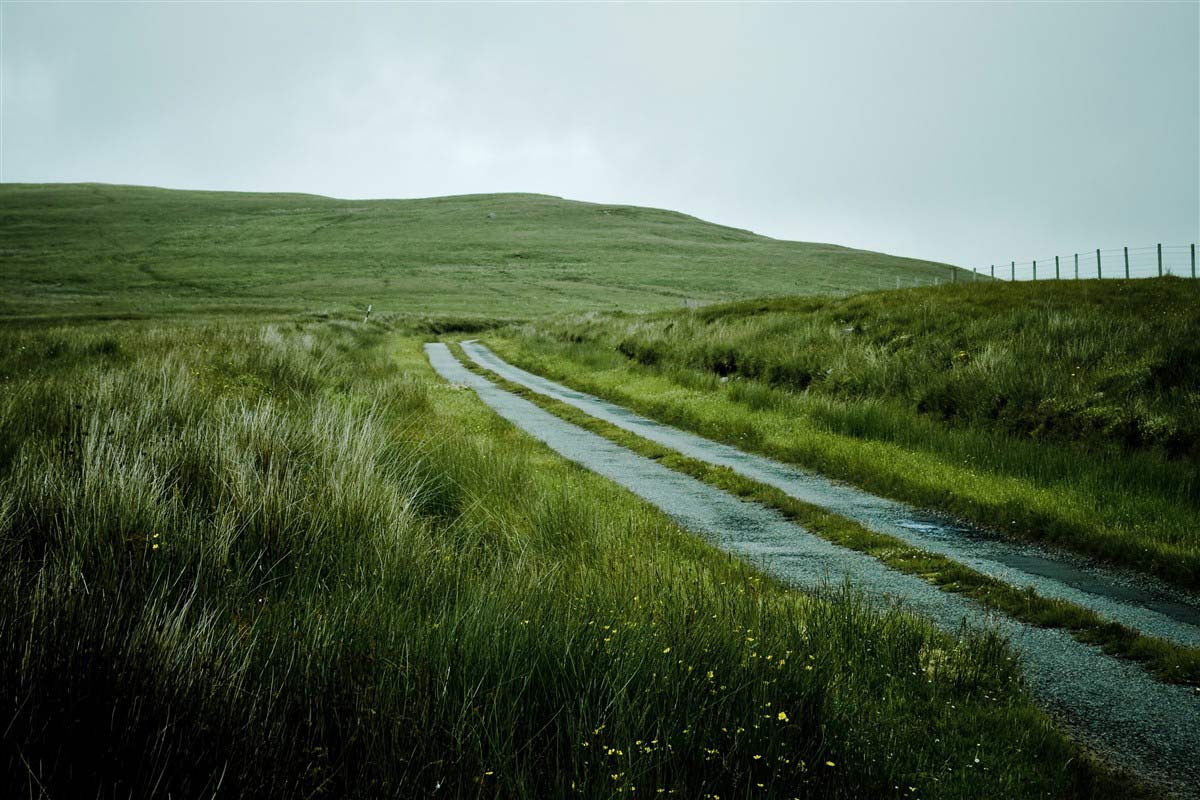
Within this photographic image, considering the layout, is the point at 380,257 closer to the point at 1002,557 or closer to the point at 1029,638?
the point at 1002,557

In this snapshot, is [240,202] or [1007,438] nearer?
[1007,438]

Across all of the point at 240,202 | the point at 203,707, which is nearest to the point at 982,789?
the point at 203,707

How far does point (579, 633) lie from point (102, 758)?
1.89 meters

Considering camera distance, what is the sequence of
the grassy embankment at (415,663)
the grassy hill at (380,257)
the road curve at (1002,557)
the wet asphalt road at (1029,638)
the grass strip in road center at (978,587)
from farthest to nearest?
the grassy hill at (380,257), the road curve at (1002,557), the grass strip in road center at (978,587), the wet asphalt road at (1029,638), the grassy embankment at (415,663)

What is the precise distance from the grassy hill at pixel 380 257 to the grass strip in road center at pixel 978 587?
56.9m

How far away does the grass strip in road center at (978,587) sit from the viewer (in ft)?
16.5

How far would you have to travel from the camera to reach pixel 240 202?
516 feet

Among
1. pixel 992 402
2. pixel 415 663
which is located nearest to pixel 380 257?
pixel 992 402

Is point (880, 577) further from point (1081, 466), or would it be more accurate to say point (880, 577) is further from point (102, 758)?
point (102, 758)

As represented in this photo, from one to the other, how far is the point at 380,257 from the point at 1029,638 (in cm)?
11569

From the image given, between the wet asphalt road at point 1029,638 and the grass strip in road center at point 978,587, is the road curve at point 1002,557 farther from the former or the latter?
the wet asphalt road at point 1029,638

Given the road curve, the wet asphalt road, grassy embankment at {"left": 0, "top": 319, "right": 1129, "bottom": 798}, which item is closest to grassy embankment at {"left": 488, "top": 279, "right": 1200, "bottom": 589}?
the road curve

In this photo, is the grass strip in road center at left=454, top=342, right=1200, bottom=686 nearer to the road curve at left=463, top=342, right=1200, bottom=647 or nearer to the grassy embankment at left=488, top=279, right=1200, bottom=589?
the road curve at left=463, top=342, right=1200, bottom=647

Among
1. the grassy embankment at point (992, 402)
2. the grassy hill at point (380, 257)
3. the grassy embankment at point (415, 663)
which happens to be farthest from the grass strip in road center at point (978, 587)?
the grassy hill at point (380, 257)
